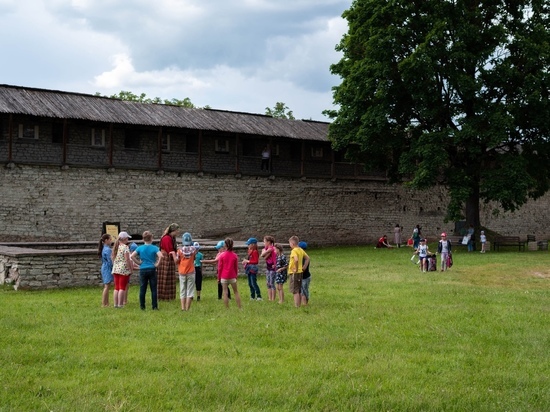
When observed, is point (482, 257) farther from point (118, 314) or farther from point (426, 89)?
point (118, 314)

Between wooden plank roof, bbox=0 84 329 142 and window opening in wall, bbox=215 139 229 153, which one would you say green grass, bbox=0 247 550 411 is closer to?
wooden plank roof, bbox=0 84 329 142

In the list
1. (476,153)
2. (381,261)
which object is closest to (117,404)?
(381,261)

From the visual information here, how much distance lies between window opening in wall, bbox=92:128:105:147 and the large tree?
10323 millimetres

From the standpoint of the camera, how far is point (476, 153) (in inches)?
1077

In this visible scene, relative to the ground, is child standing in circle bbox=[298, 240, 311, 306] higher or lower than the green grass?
higher

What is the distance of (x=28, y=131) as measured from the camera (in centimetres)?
2672

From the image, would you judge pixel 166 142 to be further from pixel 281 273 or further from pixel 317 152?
pixel 281 273

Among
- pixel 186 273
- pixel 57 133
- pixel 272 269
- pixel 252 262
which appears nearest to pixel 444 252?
pixel 272 269

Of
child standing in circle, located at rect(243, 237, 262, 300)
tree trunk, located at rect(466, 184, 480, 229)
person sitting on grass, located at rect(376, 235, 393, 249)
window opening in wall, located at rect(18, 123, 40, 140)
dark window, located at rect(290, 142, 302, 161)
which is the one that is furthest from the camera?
dark window, located at rect(290, 142, 302, 161)

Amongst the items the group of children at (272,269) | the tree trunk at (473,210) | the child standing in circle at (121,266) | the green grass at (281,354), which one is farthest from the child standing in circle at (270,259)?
the tree trunk at (473,210)

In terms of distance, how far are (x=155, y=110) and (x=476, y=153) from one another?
13524 millimetres

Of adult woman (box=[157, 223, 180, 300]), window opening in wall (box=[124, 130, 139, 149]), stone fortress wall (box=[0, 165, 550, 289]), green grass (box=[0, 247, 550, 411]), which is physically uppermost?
window opening in wall (box=[124, 130, 139, 149])

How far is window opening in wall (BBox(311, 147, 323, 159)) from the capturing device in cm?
3441

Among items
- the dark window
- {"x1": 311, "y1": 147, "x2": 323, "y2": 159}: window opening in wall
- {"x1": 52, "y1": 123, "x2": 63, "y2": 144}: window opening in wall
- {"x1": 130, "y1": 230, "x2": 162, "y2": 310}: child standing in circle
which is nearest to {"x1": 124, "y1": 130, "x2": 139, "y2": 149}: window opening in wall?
{"x1": 52, "y1": 123, "x2": 63, "y2": 144}: window opening in wall
